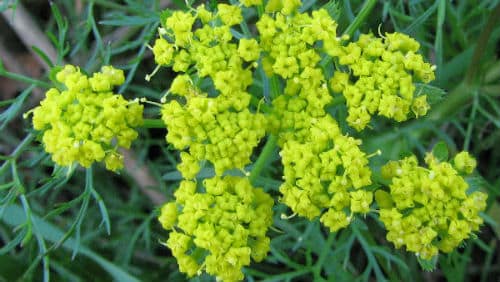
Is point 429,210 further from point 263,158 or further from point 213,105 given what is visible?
point 213,105

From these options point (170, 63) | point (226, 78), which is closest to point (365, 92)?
point (226, 78)

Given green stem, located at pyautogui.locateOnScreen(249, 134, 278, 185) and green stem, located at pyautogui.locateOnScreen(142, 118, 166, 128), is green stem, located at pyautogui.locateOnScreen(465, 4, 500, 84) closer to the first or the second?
green stem, located at pyautogui.locateOnScreen(249, 134, 278, 185)

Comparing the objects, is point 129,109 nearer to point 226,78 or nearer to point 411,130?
point 226,78

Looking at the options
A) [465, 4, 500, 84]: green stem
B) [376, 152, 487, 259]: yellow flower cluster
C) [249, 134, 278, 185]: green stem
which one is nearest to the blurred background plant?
[465, 4, 500, 84]: green stem

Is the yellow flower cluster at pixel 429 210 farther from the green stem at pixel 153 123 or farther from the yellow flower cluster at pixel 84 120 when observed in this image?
the yellow flower cluster at pixel 84 120

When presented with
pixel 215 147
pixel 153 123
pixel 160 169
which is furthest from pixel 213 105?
pixel 160 169

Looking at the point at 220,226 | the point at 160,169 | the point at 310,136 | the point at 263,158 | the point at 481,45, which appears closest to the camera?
the point at 220,226

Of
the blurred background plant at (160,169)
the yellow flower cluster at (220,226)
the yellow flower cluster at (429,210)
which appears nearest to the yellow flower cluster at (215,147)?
the yellow flower cluster at (220,226)
